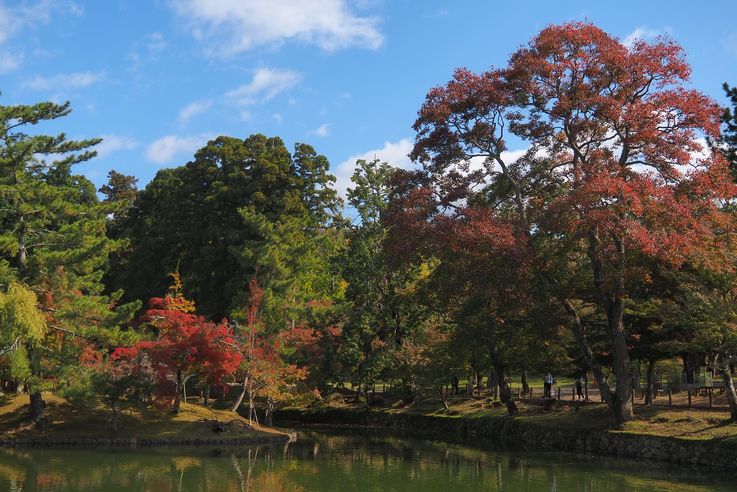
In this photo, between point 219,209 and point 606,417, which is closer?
point 606,417

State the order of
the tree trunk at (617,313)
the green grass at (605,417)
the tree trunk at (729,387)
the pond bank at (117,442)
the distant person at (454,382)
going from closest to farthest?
the tree trunk at (729,387) → the green grass at (605,417) → the tree trunk at (617,313) → the pond bank at (117,442) → the distant person at (454,382)

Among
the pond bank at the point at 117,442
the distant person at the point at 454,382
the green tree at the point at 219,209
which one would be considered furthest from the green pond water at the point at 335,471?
the green tree at the point at 219,209

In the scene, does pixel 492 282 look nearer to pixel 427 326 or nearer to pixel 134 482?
pixel 134 482

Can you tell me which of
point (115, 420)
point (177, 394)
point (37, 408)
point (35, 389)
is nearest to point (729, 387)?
point (177, 394)

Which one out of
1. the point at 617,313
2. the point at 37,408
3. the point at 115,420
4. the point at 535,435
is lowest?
the point at 535,435

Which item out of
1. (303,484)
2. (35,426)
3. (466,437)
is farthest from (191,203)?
(303,484)

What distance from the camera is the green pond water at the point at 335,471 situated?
1641 cm

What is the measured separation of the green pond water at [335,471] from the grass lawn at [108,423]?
70.2 inches

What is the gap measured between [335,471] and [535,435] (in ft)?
31.2

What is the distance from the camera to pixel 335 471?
756 inches

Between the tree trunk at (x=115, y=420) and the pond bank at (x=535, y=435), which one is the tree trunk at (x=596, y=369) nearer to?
the pond bank at (x=535, y=435)

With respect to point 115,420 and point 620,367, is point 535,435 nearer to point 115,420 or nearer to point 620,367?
point 620,367

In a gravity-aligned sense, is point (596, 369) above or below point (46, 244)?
below

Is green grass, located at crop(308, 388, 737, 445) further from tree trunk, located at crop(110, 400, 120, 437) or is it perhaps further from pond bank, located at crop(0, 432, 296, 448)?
tree trunk, located at crop(110, 400, 120, 437)
